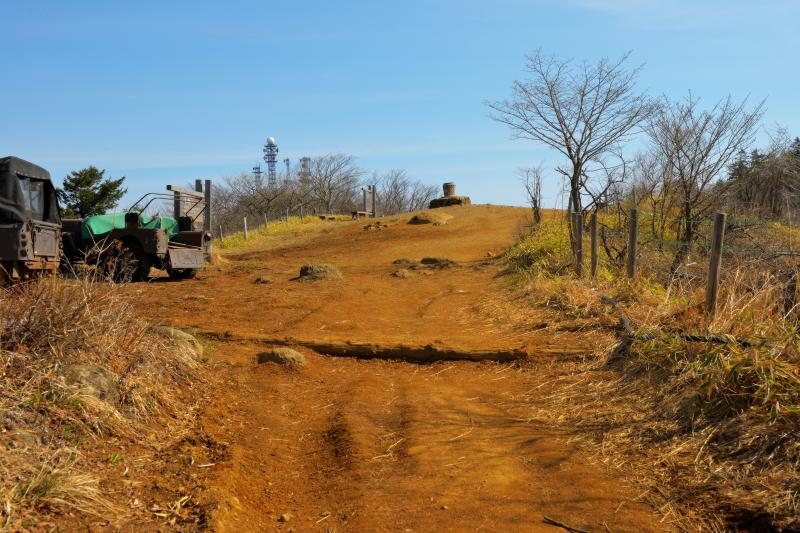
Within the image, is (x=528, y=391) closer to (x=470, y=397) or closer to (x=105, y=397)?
(x=470, y=397)

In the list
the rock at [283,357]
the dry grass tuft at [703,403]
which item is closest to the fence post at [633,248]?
the dry grass tuft at [703,403]

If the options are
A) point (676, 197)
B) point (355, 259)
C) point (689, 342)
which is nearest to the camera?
point (689, 342)

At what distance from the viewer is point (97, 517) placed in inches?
126

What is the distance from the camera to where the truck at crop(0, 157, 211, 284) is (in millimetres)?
9977

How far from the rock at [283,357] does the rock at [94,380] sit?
96.3 inches

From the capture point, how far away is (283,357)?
709 centimetres

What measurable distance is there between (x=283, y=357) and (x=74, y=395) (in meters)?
3.02

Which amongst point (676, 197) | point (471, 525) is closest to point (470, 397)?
point (471, 525)

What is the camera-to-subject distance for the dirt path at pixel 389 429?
3742 millimetres

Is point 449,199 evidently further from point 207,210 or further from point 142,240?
point 142,240

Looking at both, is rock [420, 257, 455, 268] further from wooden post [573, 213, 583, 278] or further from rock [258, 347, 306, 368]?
rock [258, 347, 306, 368]

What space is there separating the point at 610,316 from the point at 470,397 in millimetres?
2736

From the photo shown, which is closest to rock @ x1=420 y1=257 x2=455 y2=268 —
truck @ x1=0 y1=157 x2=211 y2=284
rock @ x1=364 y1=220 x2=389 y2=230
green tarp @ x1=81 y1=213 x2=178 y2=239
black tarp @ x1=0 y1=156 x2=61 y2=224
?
truck @ x1=0 y1=157 x2=211 y2=284

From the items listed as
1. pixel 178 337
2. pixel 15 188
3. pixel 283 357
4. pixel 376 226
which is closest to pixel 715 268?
pixel 283 357
